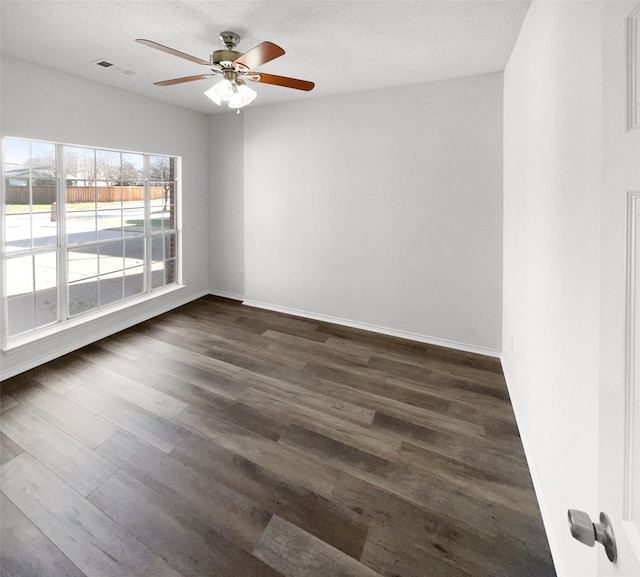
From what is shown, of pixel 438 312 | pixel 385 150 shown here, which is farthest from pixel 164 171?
pixel 438 312

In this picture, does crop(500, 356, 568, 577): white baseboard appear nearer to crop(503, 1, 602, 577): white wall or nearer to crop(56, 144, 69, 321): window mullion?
crop(503, 1, 602, 577): white wall

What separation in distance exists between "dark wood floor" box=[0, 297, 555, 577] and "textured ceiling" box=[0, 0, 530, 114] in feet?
8.77

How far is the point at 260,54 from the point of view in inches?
84.1

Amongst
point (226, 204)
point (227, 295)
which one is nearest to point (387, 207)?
point (226, 204)

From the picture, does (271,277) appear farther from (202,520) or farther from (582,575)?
(582,575)

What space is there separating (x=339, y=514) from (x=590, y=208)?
5.61ft

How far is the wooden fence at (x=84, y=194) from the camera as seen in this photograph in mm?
3129

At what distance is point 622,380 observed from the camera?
0.55 metres

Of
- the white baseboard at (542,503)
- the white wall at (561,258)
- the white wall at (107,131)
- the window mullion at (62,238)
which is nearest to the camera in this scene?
the white wall at (561,258)

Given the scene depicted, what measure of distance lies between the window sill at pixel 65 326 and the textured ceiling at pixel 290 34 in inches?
94.8

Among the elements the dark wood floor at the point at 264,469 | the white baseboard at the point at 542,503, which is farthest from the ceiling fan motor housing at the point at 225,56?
the white baseboard at the point at 542,503

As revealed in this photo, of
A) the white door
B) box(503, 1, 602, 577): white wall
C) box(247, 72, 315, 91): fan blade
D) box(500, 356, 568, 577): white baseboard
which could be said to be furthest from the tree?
the white door

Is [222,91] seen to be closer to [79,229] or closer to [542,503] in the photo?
[79,229]

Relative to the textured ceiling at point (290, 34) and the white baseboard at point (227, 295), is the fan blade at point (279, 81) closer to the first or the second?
the textured ceiling at point (290, 34)
